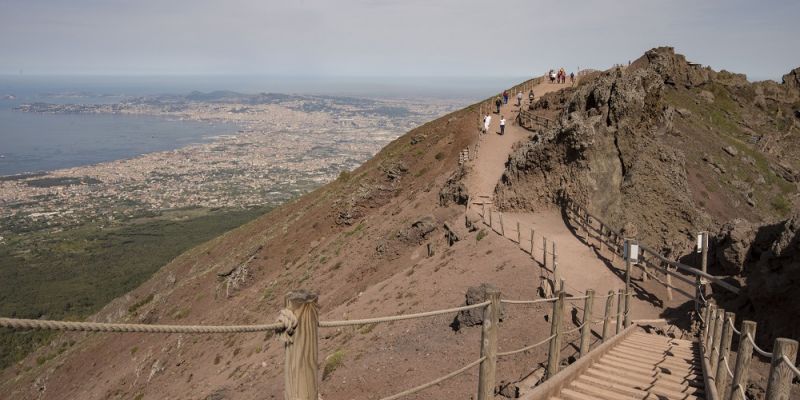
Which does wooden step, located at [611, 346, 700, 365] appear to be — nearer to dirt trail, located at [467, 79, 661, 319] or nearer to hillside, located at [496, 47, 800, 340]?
hillside, located at [496, 47, 800, 340]

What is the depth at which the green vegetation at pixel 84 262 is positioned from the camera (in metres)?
62.0

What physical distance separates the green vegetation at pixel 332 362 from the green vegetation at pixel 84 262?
28.3 m

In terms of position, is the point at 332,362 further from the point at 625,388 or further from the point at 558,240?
the point at 558,240

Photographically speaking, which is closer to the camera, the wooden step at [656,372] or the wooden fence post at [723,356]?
the wooden fence post at [723,356]

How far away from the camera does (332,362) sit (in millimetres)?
13516

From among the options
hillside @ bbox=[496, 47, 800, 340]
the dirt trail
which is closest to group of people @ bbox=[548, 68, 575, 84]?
hillside @ bbox=[496, 47, 800, 340]

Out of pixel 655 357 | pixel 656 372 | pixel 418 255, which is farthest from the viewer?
pixel 418 255

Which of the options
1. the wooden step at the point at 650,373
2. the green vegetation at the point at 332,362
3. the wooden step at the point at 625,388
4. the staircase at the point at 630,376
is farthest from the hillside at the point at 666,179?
the green vegetation at the point at 332,362

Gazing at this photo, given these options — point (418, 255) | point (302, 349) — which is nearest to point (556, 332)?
point (302, 349)

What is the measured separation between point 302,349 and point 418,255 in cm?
1770

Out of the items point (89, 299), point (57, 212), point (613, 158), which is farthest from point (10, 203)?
point (613, 158)

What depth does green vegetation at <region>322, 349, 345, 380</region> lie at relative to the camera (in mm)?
13126

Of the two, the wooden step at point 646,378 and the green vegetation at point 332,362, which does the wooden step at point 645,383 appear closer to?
the wooden step at point 646,378

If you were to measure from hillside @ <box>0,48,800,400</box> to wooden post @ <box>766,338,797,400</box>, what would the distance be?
7.08 meters
